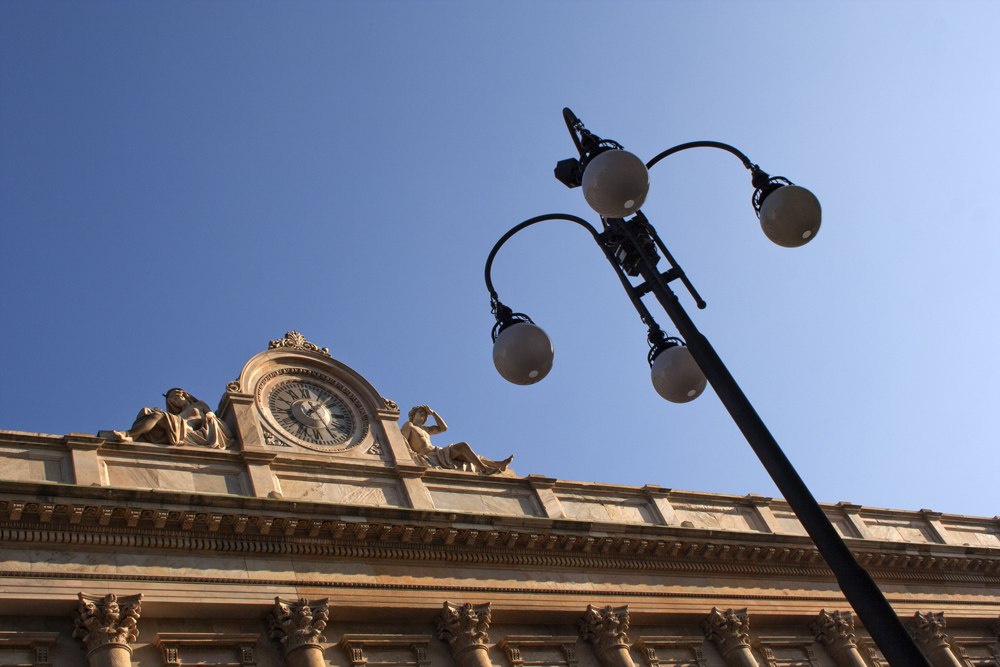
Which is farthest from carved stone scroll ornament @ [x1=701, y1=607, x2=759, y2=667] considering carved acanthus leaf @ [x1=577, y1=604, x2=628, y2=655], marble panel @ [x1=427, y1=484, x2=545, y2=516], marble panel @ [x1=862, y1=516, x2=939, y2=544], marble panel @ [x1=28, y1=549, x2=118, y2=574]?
marble panel @ [x1=28, y1=549, x2=118, y2=574]

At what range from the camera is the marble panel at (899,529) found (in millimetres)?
27812

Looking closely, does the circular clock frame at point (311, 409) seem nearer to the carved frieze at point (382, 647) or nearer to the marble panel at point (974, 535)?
the carved frieze at point (382, 647)

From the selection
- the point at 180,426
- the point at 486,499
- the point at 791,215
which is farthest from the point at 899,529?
the point at 791,215

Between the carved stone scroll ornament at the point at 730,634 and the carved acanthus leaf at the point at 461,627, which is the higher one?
the carved acanthus leaf at the point at 461,627

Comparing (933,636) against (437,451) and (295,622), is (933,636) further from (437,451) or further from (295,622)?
(295,622)

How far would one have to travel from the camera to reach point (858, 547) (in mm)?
24328

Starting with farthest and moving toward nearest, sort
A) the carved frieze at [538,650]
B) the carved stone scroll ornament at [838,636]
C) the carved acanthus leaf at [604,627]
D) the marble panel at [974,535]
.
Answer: the marble panel at [974,535]
the carved stone scroll ornament at [838,636]
the carved acanthus leaf at [604,627]
the carved frieze at [538,650]

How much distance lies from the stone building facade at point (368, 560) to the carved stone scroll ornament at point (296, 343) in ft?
0.30

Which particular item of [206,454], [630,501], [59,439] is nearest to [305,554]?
[206,454]

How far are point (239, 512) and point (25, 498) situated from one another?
330 cm

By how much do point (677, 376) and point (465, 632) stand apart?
32.8 feet

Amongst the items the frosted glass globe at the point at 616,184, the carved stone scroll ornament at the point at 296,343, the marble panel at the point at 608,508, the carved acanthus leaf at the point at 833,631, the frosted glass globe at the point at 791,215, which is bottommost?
the frosted glass globe at the point at 791,215

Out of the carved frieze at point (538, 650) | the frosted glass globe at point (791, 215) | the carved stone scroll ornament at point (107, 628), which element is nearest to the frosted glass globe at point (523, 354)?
the frosted glass globe at point (791, 215)

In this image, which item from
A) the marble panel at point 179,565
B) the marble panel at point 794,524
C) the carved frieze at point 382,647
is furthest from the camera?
the marble panel at point 794,524
